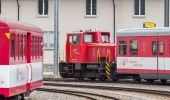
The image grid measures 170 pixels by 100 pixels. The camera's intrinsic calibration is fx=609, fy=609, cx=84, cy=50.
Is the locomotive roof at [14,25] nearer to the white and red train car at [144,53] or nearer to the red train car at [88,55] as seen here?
the white and red train car at [144,53]

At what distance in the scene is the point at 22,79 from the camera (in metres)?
17.2

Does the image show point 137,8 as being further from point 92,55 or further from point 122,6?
point 92,55

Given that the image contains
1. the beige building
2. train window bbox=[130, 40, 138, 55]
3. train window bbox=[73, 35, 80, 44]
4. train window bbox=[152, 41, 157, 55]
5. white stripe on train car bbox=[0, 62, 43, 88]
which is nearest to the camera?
white stripe on train car bbox=[0, 62, 43, 88]

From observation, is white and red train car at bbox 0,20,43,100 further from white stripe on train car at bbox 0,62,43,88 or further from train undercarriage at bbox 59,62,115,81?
train undercarriage at bbox 59,62,115,81

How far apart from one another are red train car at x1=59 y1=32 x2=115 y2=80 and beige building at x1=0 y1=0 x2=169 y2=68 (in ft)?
50.7

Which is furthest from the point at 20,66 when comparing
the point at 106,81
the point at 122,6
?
the point at 122,6

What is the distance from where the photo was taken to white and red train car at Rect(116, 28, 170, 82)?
29047 millimetres

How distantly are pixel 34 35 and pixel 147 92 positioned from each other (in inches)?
284

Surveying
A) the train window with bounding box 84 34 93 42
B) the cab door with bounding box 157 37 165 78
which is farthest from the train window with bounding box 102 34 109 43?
the cab door with bounding box 157 37 165 78

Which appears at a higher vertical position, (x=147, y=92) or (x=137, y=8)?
(x=137, y=8)

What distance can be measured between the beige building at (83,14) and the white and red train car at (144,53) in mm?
17751

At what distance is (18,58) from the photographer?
1650cm

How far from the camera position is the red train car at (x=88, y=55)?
32531 mm

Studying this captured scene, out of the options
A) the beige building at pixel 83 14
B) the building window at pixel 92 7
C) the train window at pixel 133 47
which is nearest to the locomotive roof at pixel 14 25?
the train window at pixel 133 47
